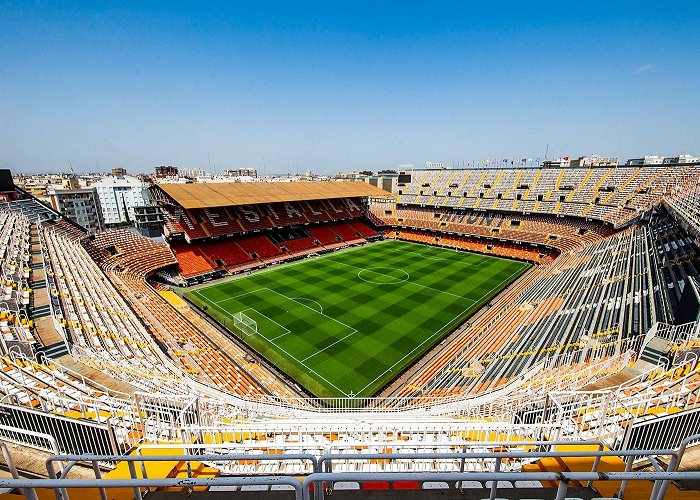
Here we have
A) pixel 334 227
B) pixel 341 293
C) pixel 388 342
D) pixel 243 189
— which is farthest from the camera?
pixel 334 227

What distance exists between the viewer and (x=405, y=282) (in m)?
32.9

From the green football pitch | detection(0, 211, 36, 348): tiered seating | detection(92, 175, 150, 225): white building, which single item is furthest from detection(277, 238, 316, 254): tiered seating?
detection(92, 175, 150, 225): white building

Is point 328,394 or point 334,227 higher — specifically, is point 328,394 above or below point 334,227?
below

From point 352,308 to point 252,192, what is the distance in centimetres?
2517

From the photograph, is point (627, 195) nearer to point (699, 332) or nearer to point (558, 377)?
point (699, 332)

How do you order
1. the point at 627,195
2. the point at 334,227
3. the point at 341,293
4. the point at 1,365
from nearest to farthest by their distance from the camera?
the point at 1,365 < the point at 341,293 < the point at 627,195 < the point at 334,227

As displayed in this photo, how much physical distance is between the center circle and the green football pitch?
0.11 m

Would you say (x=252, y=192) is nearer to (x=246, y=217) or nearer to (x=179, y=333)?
(x=246, y=217)

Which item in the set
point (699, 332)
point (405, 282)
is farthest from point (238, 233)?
point (699, 332)

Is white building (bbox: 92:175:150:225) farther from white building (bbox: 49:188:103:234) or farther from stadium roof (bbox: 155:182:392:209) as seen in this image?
stadium roof (bbox: 155:182:392:209)

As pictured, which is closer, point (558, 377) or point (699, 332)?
point (699, 332)

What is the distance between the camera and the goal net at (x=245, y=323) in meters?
23.3

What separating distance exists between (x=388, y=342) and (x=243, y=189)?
3185 centimetres

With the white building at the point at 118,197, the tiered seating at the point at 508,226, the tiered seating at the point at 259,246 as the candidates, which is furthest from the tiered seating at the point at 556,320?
the white building at the point at 118,197
